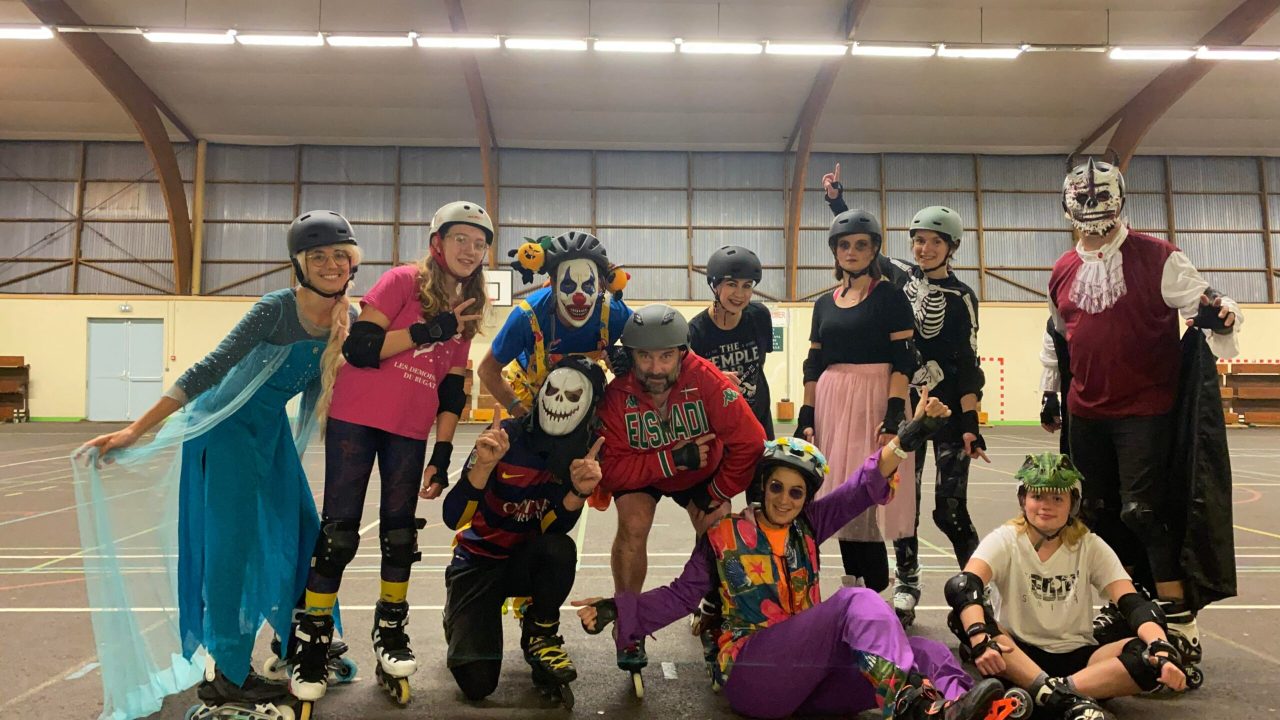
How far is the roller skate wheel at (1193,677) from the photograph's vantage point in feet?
9.50

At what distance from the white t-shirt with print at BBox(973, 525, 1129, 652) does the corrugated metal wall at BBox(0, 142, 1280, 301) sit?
15177mm

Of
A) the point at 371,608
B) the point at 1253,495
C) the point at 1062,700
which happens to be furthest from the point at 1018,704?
the point at 1253,495

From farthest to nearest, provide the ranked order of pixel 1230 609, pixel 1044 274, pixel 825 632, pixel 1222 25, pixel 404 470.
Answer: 1. pixel 1044 274
2. pixel 1222 25
3. pixel 1230 609
4. pixel 404 470
5. pixel 825 632

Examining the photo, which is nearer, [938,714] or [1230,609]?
[938,714]

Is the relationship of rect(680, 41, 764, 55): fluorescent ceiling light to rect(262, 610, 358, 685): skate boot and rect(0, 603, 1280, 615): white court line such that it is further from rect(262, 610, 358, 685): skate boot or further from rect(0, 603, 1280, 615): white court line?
rect(262, 610, 358, 685): skate boot

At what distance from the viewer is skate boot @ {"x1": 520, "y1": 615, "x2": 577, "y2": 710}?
2.73m

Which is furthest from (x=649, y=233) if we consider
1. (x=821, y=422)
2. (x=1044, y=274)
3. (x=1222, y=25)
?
(x=821, y=422)

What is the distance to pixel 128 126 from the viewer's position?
17062 millimetres

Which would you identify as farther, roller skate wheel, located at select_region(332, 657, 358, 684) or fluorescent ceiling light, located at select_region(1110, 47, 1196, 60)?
fluorescent ceiling light, located at select_region(1110, 47, 1196, 60)

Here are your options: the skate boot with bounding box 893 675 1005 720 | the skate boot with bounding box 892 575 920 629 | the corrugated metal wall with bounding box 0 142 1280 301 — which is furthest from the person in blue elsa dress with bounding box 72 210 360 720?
the corrugated metal wall with bounding box 0 142 1280 301

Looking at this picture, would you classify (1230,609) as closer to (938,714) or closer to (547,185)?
(938,714)

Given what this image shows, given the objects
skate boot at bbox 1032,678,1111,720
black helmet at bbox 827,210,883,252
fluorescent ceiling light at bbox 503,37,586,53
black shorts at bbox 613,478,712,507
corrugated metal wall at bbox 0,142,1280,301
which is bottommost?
skate boot at bbox 1032,678,1111,720

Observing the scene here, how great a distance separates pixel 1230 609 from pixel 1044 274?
643 inches

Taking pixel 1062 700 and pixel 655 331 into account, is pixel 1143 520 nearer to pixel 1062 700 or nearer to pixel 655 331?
pixel 1062 700
